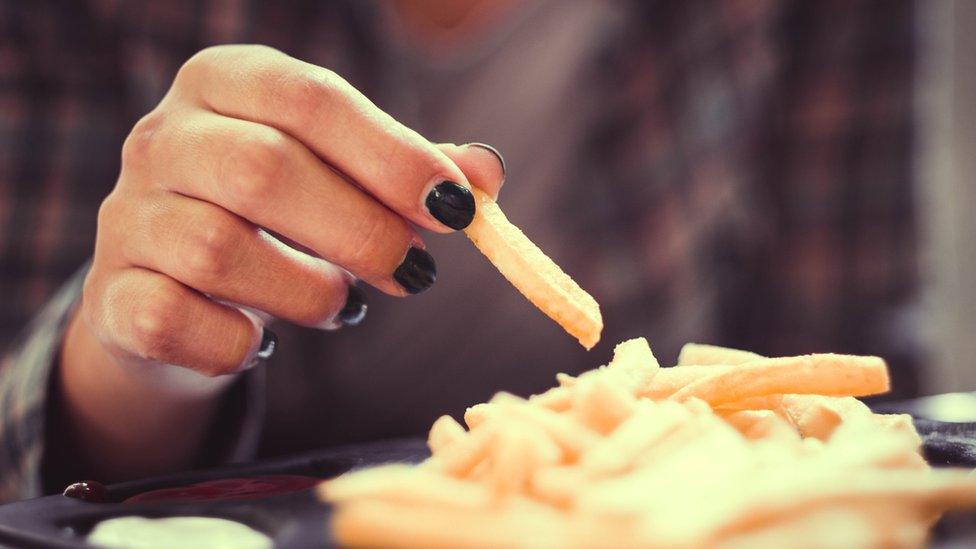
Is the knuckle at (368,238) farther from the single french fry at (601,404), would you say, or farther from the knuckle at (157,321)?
the single french fry at (601,404)

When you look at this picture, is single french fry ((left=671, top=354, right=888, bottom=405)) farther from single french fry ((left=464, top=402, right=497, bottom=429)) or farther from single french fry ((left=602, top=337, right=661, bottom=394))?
single french fry ((left=464, top=402, right=497, bottom=429))

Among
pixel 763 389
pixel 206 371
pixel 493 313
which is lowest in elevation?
pixel 763 389

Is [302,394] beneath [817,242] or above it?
beneath

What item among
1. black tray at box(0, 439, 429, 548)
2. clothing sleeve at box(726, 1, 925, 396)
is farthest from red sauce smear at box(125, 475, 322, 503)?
clothing sleeve at box(726, 1, 925, 396)

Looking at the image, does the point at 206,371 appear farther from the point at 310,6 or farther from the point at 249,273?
the point at 310,6

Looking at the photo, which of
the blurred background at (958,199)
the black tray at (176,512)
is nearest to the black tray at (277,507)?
the black tray at (176,512)

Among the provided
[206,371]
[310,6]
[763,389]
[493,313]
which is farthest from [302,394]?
[763,389]

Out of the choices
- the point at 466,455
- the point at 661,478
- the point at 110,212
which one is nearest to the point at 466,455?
the point at 466,455
